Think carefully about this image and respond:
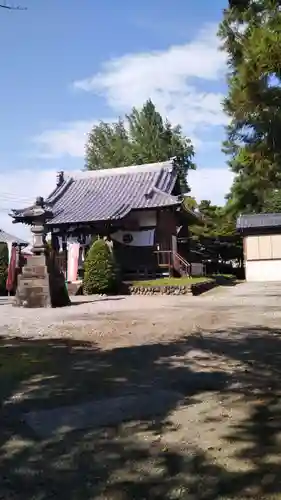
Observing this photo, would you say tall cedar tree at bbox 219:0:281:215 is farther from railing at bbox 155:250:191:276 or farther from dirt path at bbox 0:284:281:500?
railing at bbox 155:250:191:276

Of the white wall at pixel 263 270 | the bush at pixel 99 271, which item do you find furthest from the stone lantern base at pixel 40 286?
the white wall at pixel 263 270

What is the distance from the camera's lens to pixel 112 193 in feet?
86.6

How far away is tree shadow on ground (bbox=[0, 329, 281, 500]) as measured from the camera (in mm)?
3027

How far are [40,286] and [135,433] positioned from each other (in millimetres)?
11450

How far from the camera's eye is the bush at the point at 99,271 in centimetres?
1977

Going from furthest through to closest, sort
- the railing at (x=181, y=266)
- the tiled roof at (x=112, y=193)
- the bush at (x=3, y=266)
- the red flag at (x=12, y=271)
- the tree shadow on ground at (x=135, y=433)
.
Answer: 1. the railing at (x=181, y=266)
2. the tiled roof at (x=112, y=193)
3. the bush at (x=3, y=266)
4. the red flag at (x=12, y=271)
5. the tree shadow on ground at (x=135, y=433)

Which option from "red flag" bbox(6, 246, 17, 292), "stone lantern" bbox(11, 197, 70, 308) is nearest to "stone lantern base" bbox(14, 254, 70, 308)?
"stone lantern" bbox(11, 197, 70, 308)

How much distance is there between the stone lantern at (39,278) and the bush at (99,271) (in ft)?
13.7

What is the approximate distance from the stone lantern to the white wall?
54.0ft

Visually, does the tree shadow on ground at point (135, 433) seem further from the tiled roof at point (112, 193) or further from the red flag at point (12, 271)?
the tiled roof at point (112, 193)

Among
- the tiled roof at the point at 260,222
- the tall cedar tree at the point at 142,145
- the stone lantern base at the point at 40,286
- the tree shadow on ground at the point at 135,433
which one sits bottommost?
the tree shadow on ground at the point at 135,433

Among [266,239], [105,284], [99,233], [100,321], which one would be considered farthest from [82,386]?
[266,239]

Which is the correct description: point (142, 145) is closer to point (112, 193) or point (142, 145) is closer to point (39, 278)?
point (112, 193)

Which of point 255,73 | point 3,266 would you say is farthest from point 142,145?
point 255,73
